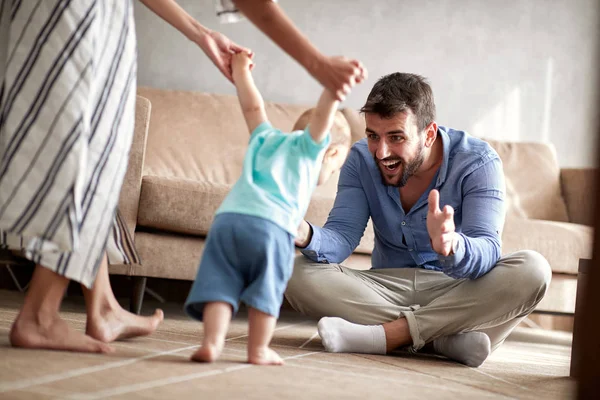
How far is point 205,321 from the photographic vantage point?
1.25m

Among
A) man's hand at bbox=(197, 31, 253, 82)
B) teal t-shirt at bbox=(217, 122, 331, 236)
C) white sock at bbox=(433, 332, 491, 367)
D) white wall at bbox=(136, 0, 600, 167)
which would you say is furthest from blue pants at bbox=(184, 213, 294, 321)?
white wall at bbox=(136, 0, 600, 167)

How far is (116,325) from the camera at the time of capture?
143 centimetres

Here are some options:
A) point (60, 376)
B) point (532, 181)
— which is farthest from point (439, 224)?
point (532, 181)

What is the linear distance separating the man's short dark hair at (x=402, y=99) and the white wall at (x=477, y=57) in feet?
5.53

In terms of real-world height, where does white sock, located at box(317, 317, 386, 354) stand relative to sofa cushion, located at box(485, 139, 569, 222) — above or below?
below

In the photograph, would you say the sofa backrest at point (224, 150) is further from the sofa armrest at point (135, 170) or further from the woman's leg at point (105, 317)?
the woman's leg at point (105, 317)

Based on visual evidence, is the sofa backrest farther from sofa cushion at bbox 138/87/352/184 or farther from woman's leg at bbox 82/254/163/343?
woman's leg at bbox 82/254/163/343

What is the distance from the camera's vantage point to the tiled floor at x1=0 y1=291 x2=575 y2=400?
3.33 feet

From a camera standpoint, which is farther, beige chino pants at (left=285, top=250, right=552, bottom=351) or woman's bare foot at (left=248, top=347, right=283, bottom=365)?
beige chino pants at (left=285, top=250, right=552, bottom=351)

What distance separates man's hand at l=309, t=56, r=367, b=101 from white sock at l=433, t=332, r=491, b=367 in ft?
2.40

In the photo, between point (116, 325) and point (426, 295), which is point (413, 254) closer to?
point (426, 295)

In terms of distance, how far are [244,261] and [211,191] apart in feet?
3.83

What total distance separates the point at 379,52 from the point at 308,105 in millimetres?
461

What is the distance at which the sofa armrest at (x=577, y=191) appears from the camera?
3307 mm
